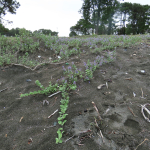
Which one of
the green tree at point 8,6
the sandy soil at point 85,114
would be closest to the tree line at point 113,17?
the green tree at point 8,6

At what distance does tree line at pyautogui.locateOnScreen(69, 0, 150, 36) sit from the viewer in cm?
2240

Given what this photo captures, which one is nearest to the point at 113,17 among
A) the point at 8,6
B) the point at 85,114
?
the point at 8,6

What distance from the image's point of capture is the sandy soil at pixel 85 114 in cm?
163

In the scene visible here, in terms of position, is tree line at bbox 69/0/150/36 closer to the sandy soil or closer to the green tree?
the green tree

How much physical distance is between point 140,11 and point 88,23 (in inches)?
616

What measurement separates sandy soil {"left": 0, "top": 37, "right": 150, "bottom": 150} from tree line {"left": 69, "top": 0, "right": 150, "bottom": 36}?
2038 centimetres

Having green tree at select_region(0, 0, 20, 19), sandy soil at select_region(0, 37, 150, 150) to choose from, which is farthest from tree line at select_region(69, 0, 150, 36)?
sandy soil at select_region(0, 37, 150, 150)

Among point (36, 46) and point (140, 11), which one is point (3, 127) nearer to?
point (36, 46)

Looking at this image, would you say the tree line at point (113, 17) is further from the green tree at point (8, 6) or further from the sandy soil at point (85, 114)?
the sandy soil at point (85, 114)

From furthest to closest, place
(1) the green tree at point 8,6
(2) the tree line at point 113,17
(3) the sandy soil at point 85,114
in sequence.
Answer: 1. (2) the tree line at point 113,17
2. (1) the green tree at point 8,6
3. (3) the sandy soil at point 85,114

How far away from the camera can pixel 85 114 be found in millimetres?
2070

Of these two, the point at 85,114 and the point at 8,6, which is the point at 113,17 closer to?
the point at 8,6

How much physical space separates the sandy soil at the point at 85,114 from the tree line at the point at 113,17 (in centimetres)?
2038

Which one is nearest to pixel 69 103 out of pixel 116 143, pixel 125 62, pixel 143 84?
pixel 116 143
